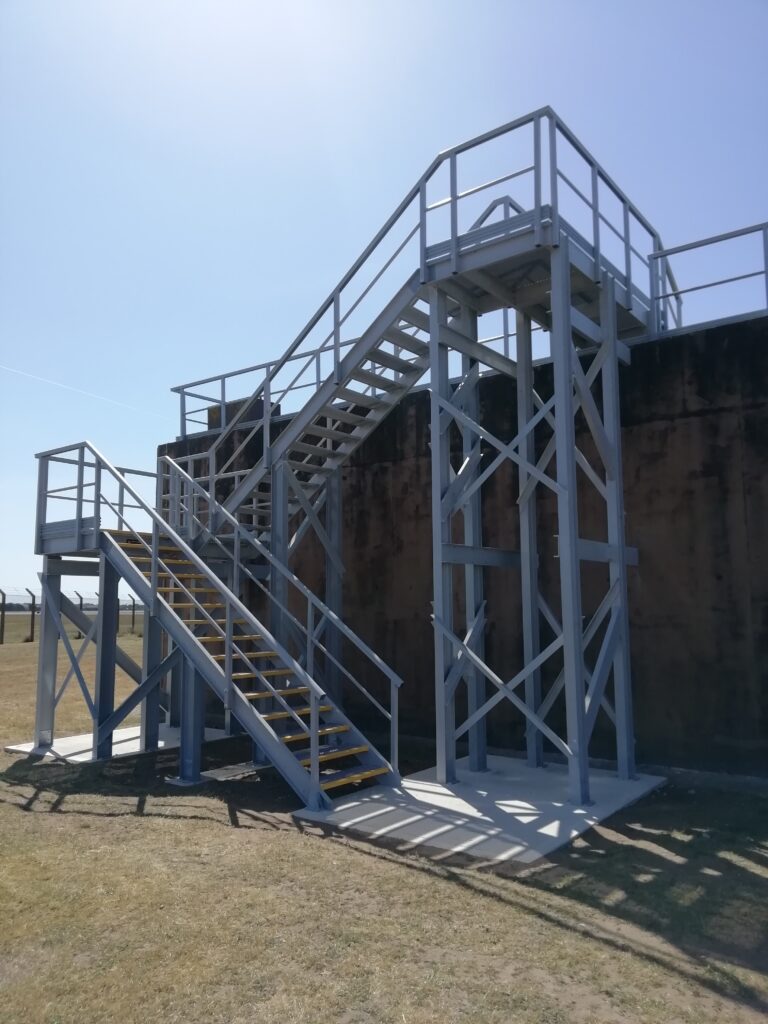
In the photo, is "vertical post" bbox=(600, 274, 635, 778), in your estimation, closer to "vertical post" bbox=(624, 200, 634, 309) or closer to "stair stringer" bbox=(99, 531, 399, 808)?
"vertical post" bbox=(624, 200, 634, 309)

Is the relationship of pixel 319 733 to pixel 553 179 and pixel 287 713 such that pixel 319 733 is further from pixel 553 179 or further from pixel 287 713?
pixel 553 179

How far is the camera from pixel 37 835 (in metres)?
7.00

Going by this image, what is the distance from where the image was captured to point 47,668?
1151 cm

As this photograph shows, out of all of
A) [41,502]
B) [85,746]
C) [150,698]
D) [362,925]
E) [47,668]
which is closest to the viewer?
[362,925]

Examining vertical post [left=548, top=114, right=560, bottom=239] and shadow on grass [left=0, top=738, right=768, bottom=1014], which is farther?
vertical post [left=548, top=114, right=560, bottom=239]

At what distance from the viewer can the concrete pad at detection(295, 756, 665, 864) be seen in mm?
6652

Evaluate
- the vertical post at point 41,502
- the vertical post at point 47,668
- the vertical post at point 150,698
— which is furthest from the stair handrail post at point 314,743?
the vertical post at point 41,502

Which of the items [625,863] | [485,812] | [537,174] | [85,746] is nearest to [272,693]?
[485,812]

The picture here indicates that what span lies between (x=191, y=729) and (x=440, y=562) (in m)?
3.56

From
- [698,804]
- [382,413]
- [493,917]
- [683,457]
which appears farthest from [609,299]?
[493,917]

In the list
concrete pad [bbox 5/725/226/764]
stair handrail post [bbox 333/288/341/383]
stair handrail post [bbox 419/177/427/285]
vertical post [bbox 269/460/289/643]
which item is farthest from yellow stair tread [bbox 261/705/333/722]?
stair handrail post [bbox 419/177/427/285]

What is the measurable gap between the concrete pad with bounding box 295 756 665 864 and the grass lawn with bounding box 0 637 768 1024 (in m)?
0.29

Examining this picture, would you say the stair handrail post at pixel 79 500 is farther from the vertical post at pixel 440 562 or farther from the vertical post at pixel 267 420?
→ the vertical post at pixel 440 562

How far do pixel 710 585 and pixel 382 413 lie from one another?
4798mm
